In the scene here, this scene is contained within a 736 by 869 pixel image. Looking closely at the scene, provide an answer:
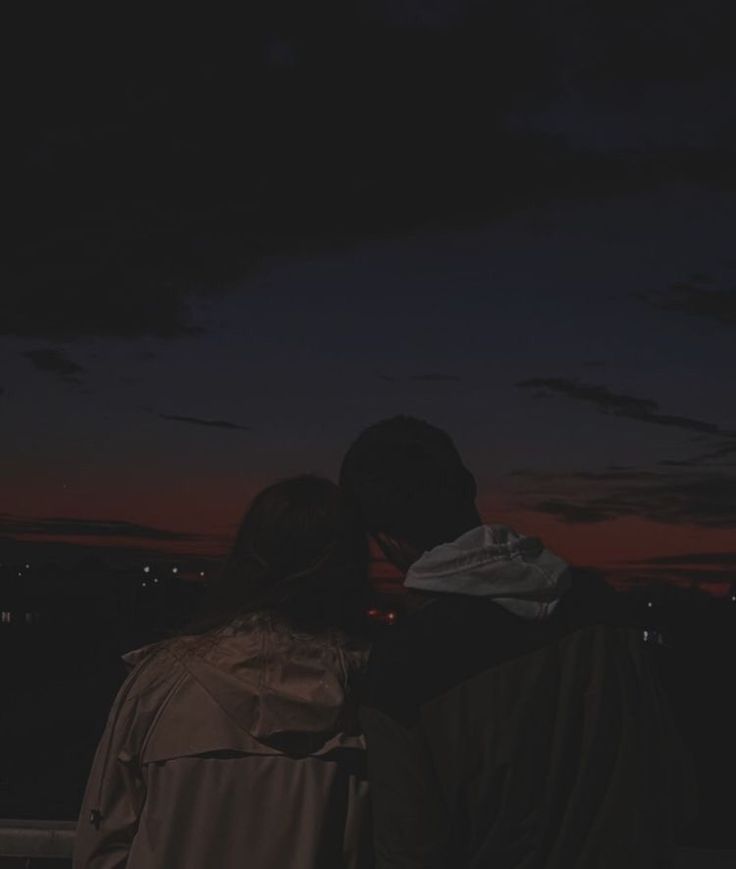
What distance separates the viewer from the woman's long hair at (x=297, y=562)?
8.16 ft

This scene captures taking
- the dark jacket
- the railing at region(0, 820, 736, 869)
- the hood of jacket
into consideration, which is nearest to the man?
the dark jacket

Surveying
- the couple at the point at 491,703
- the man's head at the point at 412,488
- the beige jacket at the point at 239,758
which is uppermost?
the man's head at the point at 412,488

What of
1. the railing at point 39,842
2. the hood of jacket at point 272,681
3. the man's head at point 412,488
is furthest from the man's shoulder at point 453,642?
the railing at point 39,842

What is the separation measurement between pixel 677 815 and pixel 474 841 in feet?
1.12

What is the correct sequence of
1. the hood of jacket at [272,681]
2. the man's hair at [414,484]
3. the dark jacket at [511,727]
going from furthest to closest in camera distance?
the hood of jacket at [272,681]
the man's hair at [414,484]
the dark jacket at [511,727]

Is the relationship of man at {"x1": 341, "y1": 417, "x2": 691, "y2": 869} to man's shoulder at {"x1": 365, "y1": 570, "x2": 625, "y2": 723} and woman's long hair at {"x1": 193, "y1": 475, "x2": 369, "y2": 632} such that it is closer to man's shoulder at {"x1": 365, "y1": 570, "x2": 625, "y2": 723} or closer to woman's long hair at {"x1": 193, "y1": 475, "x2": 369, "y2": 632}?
man's shoulder at {"x1": 365, "y1": 570, "x2": 625, "y2": 723}

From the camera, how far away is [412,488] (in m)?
2.07

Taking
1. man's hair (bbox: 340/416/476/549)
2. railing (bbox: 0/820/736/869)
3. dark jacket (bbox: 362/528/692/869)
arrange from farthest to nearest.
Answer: railing (bbox: 0/820/736/869)
man's hair (bbox: 340/416/476/549)
dark jacket (bbox: 362/528/692/869)

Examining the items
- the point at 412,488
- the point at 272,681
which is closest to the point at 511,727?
the point at 412,488

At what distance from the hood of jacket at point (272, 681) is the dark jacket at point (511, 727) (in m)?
0.44

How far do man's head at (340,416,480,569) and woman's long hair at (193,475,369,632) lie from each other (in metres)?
0.36

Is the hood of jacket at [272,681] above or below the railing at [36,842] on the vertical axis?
above

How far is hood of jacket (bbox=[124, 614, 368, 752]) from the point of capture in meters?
2.45

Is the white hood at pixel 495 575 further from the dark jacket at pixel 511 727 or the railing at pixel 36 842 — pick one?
the railing at pixel 36 842
